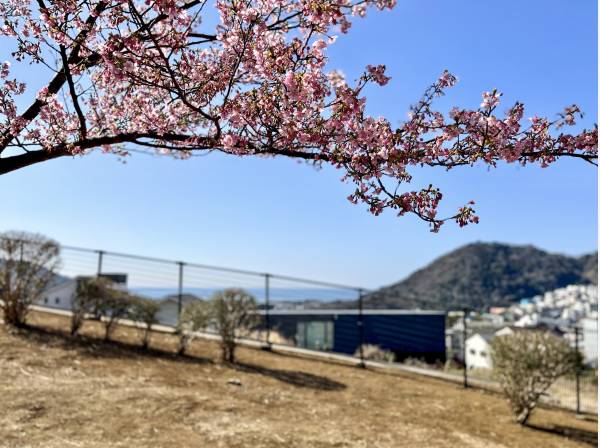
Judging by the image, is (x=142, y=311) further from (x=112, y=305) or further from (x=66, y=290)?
(x=66, y=290)

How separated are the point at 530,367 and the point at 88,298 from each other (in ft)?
26.8

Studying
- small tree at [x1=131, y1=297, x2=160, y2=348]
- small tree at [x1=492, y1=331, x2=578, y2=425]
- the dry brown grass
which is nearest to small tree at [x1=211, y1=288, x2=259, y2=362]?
the dry brown grass

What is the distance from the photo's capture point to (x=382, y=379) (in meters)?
11.5

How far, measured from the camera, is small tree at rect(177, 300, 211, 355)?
11398 millimetres

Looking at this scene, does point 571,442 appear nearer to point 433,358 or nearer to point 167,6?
point 167,6

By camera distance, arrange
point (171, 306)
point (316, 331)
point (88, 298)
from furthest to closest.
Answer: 1. point (316, 331)
2. point (171, 306)
3. point (88, 298)

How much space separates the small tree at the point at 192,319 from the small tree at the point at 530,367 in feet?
18.9

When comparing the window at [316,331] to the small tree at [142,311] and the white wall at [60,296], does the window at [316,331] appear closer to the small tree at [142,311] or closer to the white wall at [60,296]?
the white wall at [60,296]

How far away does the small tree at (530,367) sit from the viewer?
29.2ft

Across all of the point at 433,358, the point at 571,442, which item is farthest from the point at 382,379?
the point at 433,358

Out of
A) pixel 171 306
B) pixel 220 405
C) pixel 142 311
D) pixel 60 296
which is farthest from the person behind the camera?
pixel 60 296

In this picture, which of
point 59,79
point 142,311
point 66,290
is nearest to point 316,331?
point 66,290

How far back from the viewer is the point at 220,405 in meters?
7.59

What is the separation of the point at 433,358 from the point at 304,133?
43548 mm
